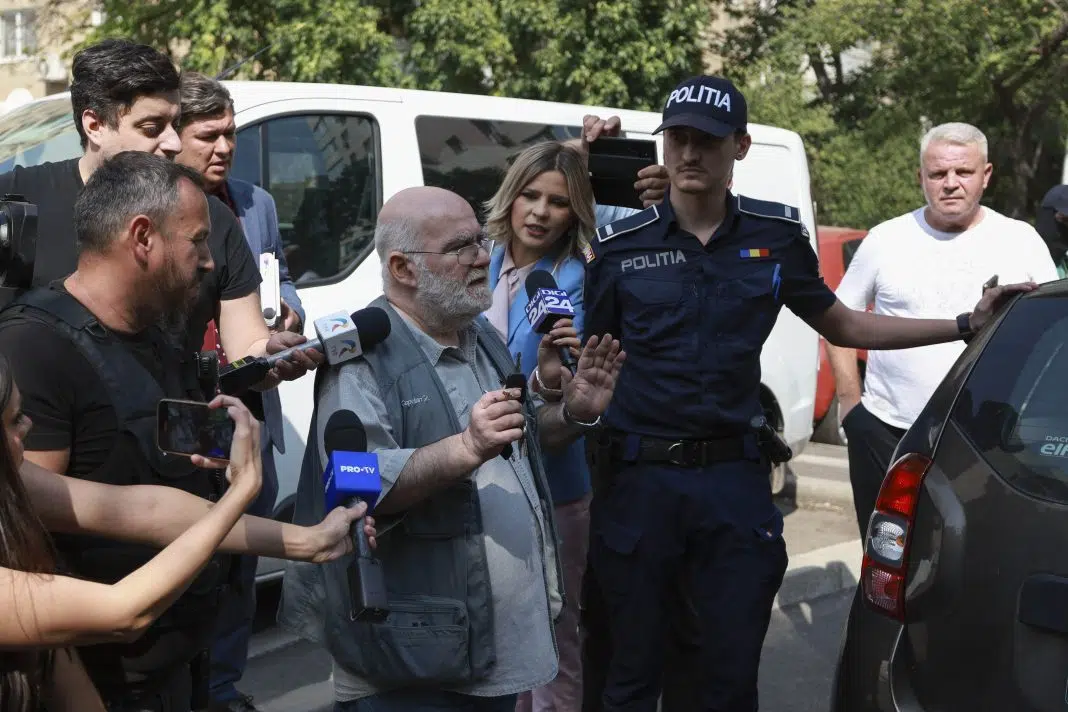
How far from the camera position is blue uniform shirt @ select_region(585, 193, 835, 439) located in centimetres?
387

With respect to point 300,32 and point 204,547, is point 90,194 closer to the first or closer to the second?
point 204,547

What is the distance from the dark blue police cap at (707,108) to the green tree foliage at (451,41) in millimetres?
11378

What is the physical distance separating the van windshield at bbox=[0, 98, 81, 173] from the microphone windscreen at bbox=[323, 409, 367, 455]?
3292 mm

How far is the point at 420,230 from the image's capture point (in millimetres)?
3150

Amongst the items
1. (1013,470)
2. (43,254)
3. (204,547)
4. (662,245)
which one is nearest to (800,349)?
(662,245)

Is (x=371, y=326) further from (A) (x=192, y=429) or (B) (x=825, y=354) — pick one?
(B) (x=825, y=354)

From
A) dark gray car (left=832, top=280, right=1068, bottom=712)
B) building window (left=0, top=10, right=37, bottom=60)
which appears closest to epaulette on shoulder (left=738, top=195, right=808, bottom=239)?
dark gray car (left=832, top=280, right=1068, bottom=712)

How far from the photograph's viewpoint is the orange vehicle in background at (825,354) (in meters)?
10.2

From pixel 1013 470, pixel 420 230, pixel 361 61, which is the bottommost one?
pixel 1013 470

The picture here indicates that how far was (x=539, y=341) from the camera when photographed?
433cm

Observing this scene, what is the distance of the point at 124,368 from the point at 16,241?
404mm

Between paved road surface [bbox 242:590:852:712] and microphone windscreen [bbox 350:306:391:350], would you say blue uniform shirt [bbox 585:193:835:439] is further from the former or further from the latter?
paved road surface [bbox 242:590:852:712]

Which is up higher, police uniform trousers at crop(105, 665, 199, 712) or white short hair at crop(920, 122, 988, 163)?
white short hair at crop(920, 122, 988, 163)

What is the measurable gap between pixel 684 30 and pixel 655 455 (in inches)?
536
